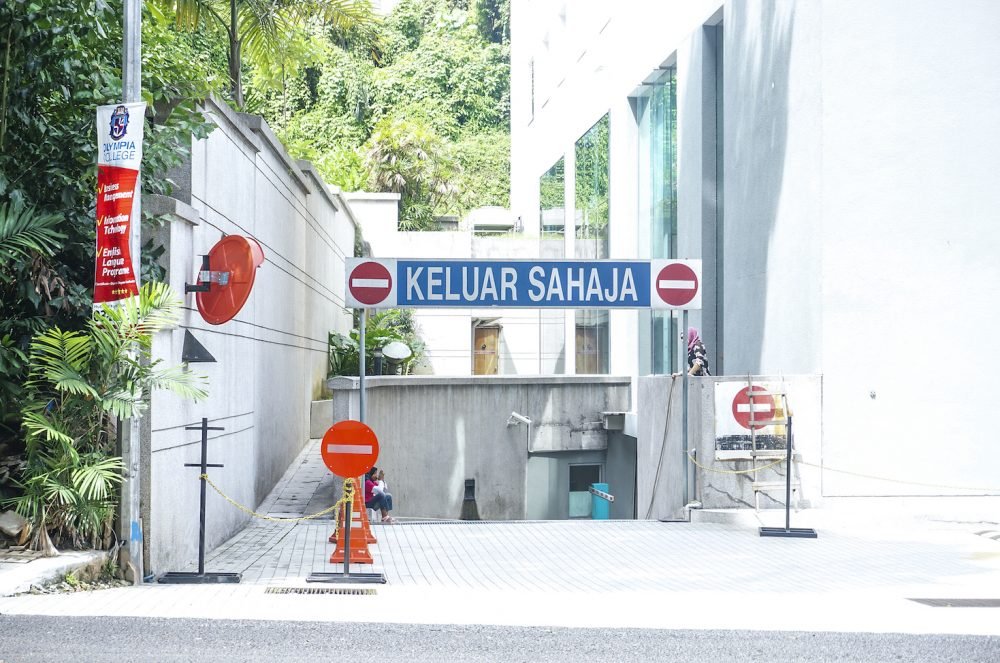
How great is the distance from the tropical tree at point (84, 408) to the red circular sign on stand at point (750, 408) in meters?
7.52

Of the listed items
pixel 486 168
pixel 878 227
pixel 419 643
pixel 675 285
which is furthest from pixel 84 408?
pixel 486 168

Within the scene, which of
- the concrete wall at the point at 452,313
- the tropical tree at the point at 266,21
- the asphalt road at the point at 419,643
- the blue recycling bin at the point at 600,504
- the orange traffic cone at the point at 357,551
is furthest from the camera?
the concrete wall at the point at 452,313

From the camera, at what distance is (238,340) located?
42.5 ft

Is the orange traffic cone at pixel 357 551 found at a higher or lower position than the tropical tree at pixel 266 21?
lower

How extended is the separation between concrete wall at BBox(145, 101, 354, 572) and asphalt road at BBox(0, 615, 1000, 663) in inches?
98.1

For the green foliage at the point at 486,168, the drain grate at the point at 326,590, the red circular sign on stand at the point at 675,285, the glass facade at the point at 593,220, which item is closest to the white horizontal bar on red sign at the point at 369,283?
the red circular sign on stand at the point at 675,285

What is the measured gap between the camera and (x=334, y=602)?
8.47 metres

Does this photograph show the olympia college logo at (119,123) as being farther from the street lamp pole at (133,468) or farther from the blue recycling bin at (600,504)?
the blue recycling bin at (600,504)

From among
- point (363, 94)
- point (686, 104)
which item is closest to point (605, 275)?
point (686, 104)

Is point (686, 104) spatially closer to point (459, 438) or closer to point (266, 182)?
point (459, 438)

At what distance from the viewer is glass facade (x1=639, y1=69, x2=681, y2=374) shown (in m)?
23.9

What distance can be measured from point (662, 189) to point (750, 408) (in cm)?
1164

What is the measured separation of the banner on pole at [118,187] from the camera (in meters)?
8.76

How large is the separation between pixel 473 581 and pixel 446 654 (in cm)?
317
